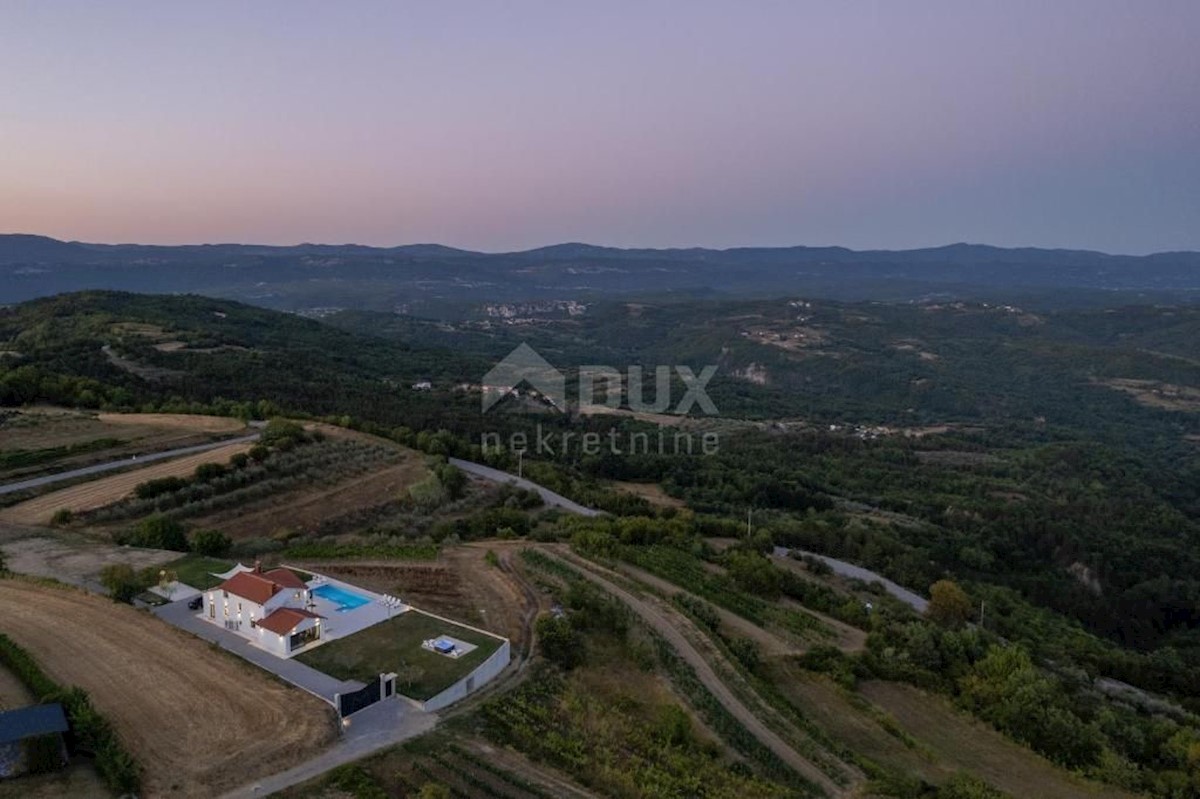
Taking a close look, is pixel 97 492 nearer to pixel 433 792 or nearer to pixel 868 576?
pixel 433 792

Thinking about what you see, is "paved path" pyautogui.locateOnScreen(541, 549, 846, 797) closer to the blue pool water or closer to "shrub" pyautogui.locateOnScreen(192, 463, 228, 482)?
the blue pool water

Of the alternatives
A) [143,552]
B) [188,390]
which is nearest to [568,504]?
[143,552]

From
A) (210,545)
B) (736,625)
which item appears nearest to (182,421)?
(210,545)

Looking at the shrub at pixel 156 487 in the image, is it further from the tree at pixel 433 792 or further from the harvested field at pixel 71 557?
the tree at pixel 433 792

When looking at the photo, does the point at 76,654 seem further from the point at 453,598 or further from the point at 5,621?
the point at 453,598

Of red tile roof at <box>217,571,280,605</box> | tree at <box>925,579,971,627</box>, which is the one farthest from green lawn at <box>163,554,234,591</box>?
tree at <box>925,579,971,627</box>
